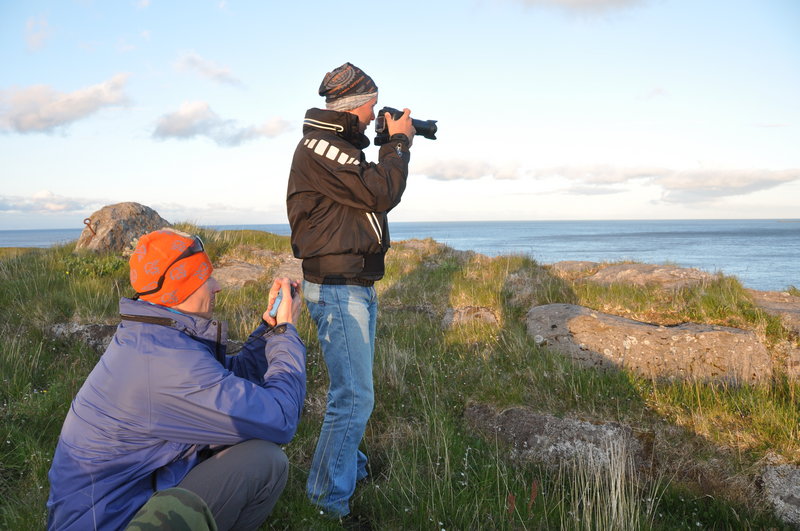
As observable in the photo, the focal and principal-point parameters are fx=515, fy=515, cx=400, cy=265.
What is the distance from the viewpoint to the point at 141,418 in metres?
2.10

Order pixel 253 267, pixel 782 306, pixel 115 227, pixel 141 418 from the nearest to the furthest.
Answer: pixel 141 418
pixel 782 306
pixel 253 267
pixel 115 227

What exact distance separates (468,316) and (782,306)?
151 inches

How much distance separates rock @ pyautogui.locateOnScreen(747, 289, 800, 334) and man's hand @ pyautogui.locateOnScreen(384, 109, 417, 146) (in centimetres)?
470

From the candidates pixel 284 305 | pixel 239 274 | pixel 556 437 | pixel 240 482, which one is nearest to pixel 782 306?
pixel 556 437

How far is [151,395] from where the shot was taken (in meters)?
2.08

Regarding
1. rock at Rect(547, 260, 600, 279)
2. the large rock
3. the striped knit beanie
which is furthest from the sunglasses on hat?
rock at Rect(547, 260, 600, 279)

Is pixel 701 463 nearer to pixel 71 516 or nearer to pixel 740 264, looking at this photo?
pixel 71 516

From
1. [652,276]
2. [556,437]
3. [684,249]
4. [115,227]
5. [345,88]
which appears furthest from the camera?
[684,249]

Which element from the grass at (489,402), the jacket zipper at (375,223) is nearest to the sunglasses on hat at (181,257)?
the jacket zipper at (375,223)

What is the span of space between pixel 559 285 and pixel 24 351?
6869mm

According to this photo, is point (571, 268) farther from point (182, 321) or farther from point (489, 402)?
point (182, 321)

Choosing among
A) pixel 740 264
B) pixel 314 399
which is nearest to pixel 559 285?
pixel 314 399

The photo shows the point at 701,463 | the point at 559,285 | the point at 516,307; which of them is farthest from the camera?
the point at 559,285

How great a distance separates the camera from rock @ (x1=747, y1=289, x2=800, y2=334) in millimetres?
5434
